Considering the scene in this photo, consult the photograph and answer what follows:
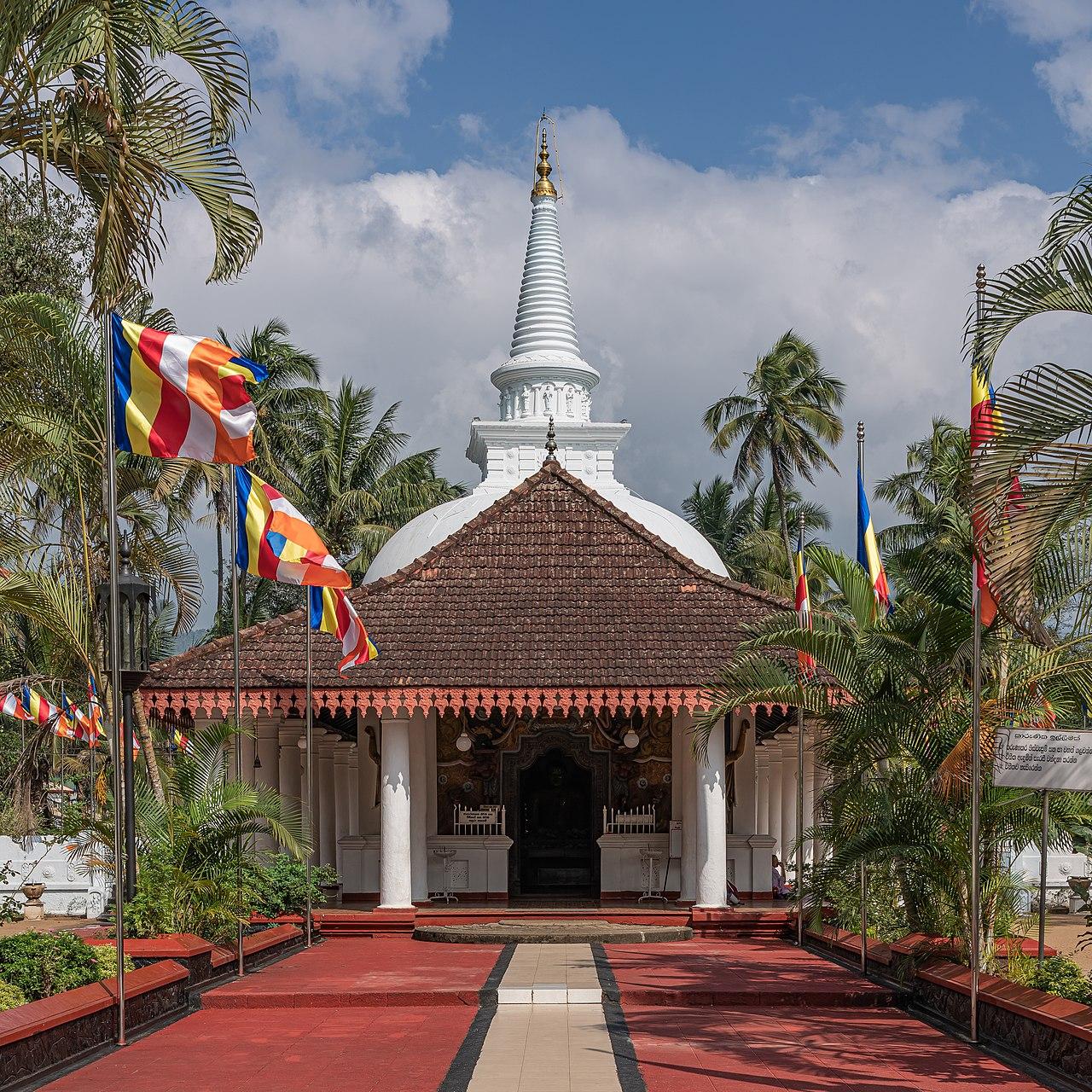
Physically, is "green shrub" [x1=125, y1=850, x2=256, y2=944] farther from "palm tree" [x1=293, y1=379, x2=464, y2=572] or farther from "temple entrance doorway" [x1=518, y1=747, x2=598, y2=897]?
"palm tree" [x1=293, y1=379, x2=464, y2=572]

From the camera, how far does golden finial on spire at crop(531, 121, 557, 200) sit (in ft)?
111

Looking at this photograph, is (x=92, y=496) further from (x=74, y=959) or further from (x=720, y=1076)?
(x=720, y=1076)

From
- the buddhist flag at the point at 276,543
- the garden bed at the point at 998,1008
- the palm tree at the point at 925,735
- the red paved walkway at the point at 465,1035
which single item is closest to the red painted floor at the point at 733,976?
the red paved walkway at the point at 465,1035

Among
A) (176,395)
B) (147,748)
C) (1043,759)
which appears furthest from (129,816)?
(1043,759)

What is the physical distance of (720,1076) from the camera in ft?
31.2

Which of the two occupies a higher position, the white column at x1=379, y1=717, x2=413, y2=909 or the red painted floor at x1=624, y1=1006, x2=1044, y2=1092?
the white column at x1=379, y1=717, x2=413, y2=909

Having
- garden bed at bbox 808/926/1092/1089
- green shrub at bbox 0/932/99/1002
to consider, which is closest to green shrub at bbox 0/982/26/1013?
green shrub at bbox 0/932/99/1002

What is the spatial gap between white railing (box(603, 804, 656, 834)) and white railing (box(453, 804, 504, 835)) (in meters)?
1.52

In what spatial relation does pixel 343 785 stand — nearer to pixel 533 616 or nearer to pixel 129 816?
pixel 533 616

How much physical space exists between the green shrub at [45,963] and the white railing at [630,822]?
10166 millimetres

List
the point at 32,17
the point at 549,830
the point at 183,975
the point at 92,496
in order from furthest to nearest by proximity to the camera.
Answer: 1. the point at 549,830
2. the point at 92,496
3. the point at 183,975
4. the point at 32,17

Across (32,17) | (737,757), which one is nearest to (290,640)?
(737,757)

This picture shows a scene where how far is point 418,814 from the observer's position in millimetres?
19625

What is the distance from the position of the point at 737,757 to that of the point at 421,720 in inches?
178
